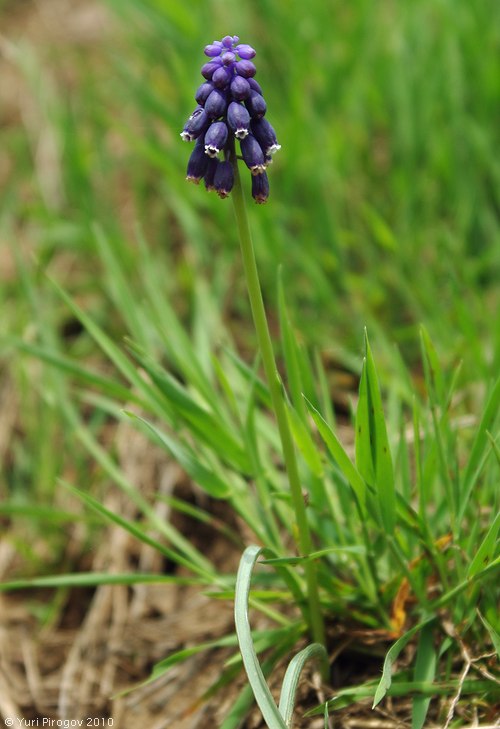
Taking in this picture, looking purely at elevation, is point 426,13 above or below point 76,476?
above

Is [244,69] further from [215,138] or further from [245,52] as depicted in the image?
[215,138]

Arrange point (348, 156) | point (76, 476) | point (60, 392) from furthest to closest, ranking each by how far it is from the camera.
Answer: point (348, 156), point (76, 476), point (60, 392)

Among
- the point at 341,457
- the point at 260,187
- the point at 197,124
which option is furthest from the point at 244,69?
the point at 341,457

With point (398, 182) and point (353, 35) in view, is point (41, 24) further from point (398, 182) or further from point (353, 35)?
point (398, 182)

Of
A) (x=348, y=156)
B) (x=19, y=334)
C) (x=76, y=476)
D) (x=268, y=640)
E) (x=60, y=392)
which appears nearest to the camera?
(x=268, y=640)

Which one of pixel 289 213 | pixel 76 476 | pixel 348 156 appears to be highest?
pixel 348 156

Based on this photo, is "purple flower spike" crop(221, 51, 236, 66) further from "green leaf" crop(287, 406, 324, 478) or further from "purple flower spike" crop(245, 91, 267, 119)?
"green leaf" crop(287, 406, 324, 478)

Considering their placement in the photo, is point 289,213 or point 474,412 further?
point 289,213

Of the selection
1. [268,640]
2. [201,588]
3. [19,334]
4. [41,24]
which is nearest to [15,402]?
[19,334]
